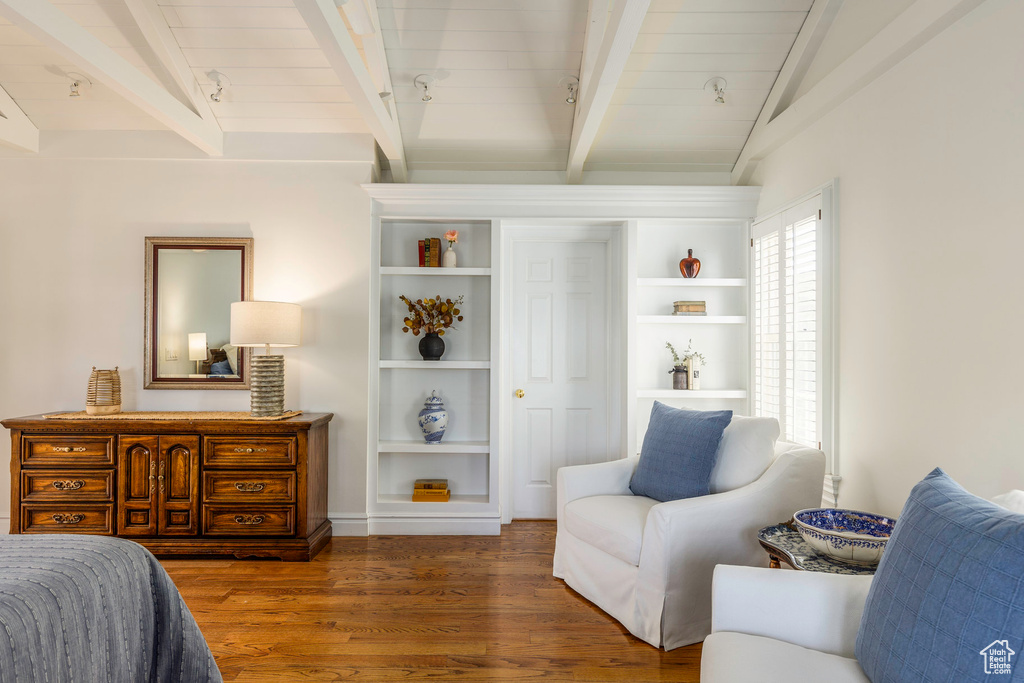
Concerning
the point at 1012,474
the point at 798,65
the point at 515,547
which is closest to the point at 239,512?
the point at 515,547

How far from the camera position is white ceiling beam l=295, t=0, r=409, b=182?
2.23 m

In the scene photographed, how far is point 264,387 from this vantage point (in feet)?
11.2

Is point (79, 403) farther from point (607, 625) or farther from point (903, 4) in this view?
point (903, 4)

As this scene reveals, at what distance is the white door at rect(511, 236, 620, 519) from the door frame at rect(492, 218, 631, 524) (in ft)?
0.16

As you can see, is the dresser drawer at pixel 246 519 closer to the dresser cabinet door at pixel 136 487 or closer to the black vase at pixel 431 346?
the dresser cabinet door at pixel 136 487

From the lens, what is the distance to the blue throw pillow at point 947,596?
102cm

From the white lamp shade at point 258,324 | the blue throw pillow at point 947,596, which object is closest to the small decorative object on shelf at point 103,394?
the white lamp shade at point 258,324

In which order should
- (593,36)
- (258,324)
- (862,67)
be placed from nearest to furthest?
(862,67) < (593,36) < (258,324)

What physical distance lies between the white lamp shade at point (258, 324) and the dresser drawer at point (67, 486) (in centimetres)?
109

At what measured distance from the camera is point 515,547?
11.5 feet

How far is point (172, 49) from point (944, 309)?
3944mm

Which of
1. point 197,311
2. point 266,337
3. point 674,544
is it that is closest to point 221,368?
point 197,311

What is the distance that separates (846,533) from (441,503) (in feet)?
8.26

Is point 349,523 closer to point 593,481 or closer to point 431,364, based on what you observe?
point 431,364
